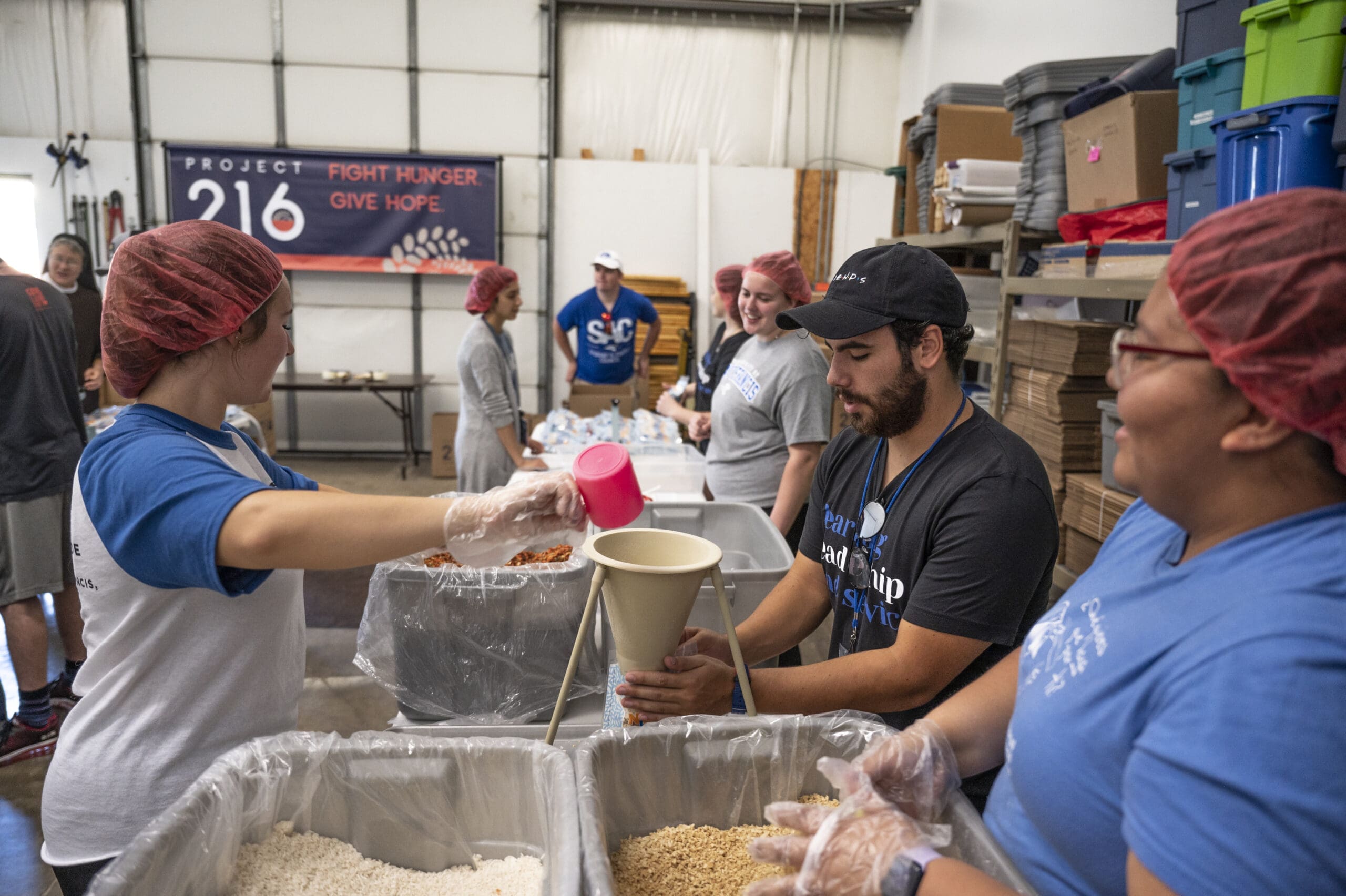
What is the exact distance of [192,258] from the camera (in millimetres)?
1136

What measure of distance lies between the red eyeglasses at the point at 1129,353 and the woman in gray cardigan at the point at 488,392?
124 inches

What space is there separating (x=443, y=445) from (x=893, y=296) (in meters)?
6.05

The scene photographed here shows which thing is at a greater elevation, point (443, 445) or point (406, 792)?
point (406, 792)

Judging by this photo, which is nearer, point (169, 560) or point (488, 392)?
point (169, 560)

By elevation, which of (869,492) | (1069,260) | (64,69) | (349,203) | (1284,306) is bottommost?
(869,492)

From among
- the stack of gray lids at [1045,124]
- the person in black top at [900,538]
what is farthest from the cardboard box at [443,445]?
the person in black top at [900,538]

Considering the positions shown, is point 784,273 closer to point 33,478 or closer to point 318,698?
point 318,698

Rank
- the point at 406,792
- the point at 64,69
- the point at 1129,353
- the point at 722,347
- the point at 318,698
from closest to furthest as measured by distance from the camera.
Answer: the point at 1129,353, the point at 406,792, the point at 318,698, the point at 722,347, the point at 64,69

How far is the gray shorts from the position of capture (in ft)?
8.80

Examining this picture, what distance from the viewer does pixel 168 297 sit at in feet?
3.70

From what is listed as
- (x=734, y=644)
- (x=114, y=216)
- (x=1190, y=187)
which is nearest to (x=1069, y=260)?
(x=1190, y=187)

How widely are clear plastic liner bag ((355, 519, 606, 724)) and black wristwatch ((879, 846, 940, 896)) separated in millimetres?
1168

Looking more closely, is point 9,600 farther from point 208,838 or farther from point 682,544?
point 682,544

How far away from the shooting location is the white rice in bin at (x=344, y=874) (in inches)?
39.5
